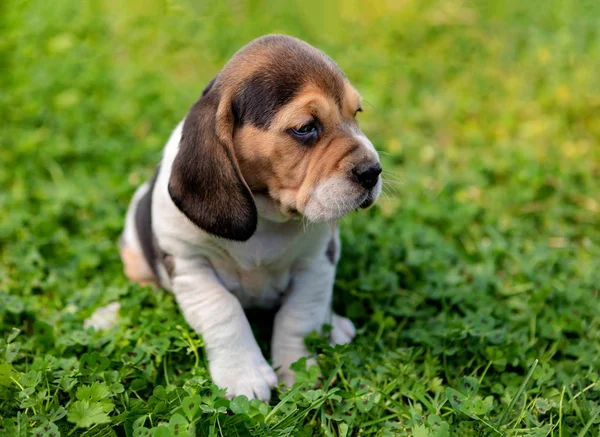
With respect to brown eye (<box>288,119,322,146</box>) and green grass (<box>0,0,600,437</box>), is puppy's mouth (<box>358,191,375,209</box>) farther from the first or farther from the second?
green grass (<box>0,0,600,437</box>)

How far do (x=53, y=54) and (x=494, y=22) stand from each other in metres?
6.05

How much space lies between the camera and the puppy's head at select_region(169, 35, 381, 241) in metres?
4.06

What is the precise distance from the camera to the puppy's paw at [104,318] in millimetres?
4826

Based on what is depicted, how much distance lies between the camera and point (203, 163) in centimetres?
411

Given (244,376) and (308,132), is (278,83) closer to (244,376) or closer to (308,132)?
(308,132)

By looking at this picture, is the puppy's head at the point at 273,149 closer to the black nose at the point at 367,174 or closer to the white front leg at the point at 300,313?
the black nose at the point at 367,174

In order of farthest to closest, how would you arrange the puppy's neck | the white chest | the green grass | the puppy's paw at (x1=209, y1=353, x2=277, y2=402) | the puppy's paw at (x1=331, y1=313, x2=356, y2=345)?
1. the puppy's paw at (x1=331, y1=313, x2=356, y2=345)
2. the white chest
3. the puppy's neck
4. the puppy's paw at (x1=209, y1=353, x2=277, y2=402)
5. the green grass

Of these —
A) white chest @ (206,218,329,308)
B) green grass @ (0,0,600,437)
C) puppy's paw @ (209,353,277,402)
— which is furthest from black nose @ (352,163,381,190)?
puppy's paw @ (209,353,277,402)

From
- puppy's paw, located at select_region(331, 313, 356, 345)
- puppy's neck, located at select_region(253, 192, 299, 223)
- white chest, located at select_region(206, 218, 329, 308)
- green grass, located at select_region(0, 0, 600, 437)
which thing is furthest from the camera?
puppy's paw, located at select_region(331, 313, 356, 345)

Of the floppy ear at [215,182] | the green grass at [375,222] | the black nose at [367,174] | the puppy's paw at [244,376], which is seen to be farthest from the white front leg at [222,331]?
the black nose at [367,174]

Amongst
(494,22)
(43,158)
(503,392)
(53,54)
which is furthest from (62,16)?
(503,392)

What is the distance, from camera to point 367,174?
13.3ft

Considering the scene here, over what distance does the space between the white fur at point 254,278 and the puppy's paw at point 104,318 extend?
431 mm

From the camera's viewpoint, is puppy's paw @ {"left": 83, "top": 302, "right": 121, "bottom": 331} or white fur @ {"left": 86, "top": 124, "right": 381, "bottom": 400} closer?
white fur @ {"left": 86, "top": 124, "right": 381, "bottom": 400}
